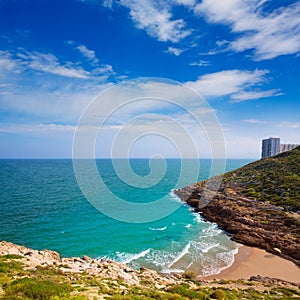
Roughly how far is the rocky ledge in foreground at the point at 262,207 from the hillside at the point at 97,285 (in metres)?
9.79

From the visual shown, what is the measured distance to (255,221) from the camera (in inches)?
1307

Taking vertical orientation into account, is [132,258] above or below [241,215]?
below

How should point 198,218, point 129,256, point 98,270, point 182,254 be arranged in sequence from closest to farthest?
point 98,270 < point 129,256 < point 182,254 < point 198,218

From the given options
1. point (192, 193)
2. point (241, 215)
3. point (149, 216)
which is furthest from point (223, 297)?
point (192, 193)

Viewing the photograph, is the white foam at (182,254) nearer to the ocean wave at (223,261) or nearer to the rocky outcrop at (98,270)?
the ocean wave at (223,261)

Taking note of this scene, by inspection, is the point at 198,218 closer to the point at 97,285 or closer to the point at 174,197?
the point at 174,197

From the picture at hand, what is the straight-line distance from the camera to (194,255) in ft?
86.5

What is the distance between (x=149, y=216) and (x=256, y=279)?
2374 cm

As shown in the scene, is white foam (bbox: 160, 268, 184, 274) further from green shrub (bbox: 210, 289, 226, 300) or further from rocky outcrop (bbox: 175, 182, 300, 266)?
rocky outcrop (bbox: 175, 182, 300, 266)

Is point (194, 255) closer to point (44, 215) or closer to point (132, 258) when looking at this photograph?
point (132, 258)

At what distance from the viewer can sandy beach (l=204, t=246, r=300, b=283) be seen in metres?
21.4

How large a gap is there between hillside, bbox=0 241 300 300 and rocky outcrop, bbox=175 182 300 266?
28.4ft

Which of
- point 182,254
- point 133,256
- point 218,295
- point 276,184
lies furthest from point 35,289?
point 276,184

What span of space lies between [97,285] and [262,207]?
109 ft
